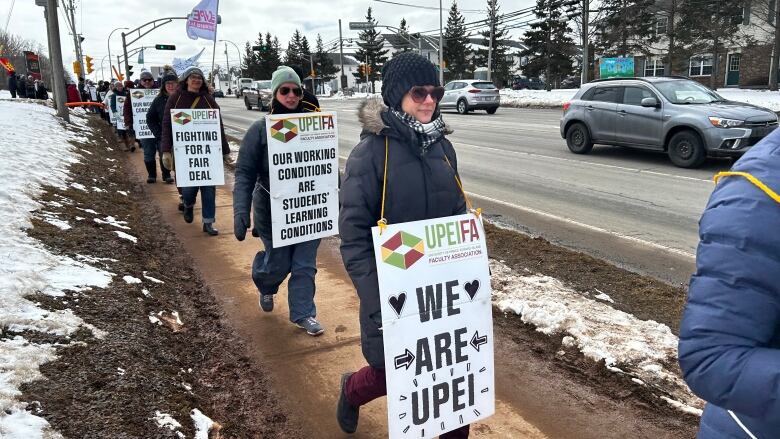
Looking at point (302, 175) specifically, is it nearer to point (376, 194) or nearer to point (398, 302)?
point (376, 194)

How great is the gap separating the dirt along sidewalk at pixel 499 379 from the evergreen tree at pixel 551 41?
5060 centimetres

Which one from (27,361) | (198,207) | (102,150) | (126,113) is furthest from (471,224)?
(102,150)

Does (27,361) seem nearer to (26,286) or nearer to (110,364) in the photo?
(110,364)

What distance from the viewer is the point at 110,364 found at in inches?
126

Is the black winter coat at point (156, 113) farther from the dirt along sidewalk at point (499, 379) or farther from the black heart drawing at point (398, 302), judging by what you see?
the black heart drawing at point (398, 302)

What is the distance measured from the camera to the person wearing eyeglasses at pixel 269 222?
13.7 feet

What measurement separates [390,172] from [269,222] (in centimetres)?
218

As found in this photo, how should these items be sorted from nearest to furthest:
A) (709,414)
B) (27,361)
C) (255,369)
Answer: (709,414) → (27,361) → (255,369)

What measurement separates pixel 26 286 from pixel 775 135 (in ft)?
13.9

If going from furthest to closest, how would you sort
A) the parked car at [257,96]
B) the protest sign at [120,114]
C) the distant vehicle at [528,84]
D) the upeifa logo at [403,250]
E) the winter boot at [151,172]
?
the distant vehicle at [528,84], the parked car at [257,96], the protest sign at [120,114], the winter boot at [151,172], the upeifa logo at [403,250]

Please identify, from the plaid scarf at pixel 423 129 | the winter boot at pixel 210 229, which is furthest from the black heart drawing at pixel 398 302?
the winter boot at pixel 210 229

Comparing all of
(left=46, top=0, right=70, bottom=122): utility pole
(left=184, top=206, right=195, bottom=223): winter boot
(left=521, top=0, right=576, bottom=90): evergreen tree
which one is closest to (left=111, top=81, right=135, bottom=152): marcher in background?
(left=46, top=0, right=70, bottom=122): utility pole

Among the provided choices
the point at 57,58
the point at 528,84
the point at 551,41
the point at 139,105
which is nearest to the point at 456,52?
the point at 528,84

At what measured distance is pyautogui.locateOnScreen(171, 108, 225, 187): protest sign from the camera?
690 cm
